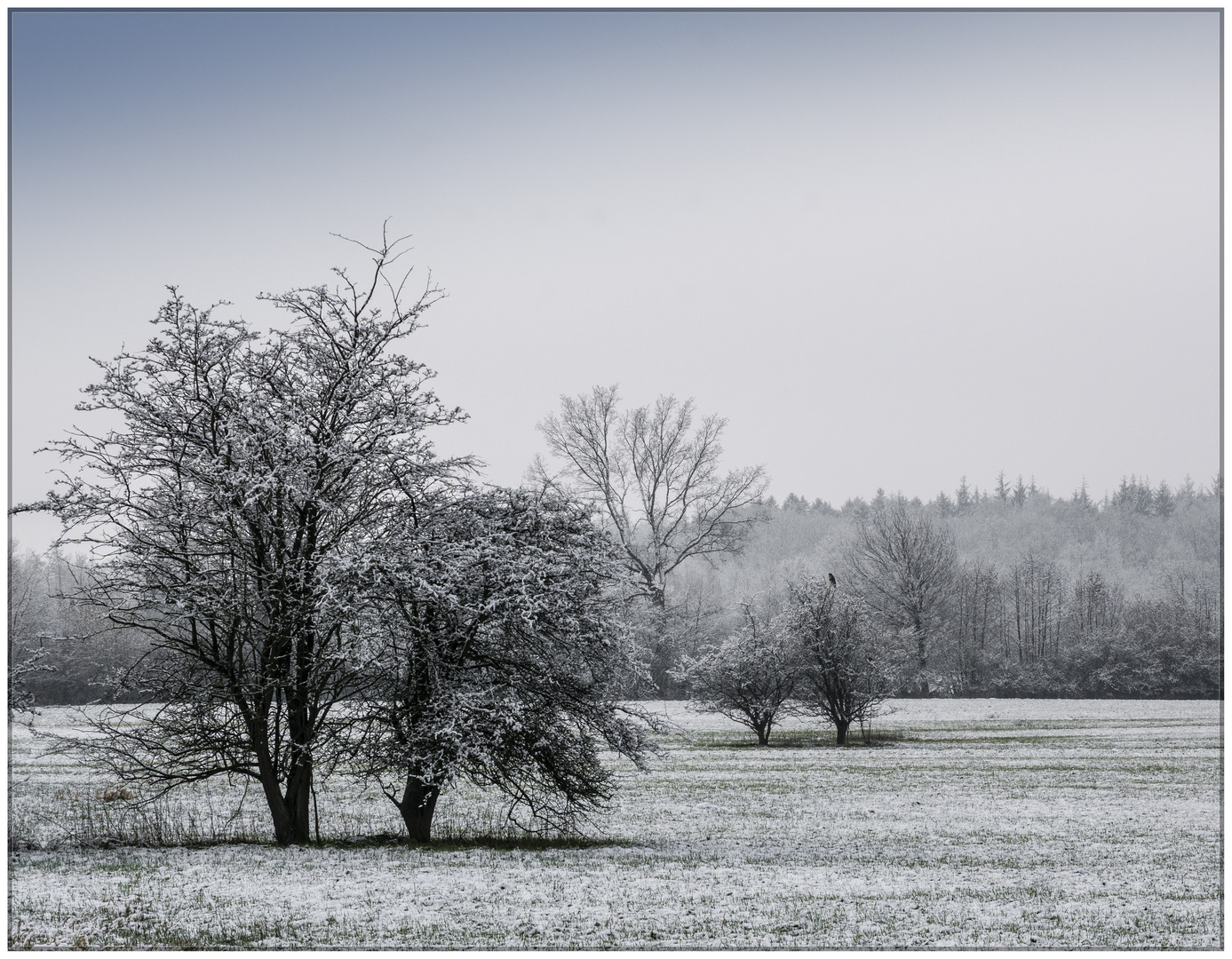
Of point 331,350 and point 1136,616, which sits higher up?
point 331,350

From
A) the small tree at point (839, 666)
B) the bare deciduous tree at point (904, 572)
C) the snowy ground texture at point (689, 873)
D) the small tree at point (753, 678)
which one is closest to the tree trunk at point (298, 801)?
the snowy ground texture at point (689, 873)

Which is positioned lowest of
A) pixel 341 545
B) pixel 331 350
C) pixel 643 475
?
pixel 341 545

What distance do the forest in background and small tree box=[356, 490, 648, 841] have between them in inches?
41.9

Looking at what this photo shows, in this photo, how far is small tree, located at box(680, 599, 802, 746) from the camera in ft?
105

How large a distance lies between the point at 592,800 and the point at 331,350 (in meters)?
6.61

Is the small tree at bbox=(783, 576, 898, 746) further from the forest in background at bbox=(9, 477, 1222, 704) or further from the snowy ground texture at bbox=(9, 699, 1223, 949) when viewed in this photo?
the snowy ground texture at bbox=(9, 699, 1223, 949)

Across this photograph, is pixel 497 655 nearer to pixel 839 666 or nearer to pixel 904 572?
pixel 839 666

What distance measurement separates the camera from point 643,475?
1860 inches

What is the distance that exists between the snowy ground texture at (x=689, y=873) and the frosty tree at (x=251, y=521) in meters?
1.20

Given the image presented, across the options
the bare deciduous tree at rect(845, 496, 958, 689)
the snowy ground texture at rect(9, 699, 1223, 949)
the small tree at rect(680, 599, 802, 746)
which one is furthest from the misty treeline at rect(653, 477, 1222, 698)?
the snowy ground texture at rect(9, 699, 1223, 949)

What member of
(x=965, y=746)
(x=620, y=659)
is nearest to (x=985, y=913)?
(x=620, y=659)

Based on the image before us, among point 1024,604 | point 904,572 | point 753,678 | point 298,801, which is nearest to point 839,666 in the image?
point 753,678

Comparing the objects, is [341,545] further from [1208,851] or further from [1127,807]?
[1127,807]

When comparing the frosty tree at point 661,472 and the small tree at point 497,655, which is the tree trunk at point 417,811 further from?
the frosty tree at point 661,472
